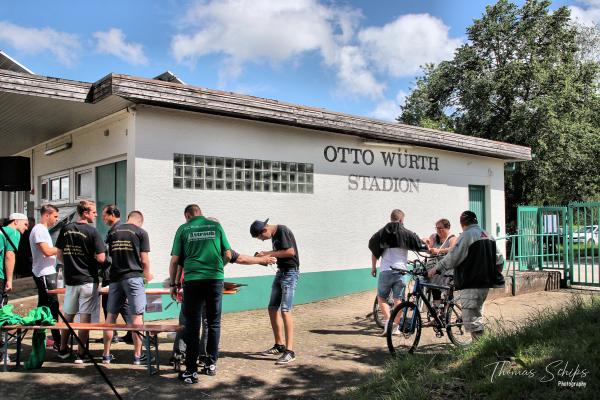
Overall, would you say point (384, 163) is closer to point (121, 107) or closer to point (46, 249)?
point (121, 107)

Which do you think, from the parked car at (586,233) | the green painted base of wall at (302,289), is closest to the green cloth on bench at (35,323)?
the green painted base of wall at (302,289)

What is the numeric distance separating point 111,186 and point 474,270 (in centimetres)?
655

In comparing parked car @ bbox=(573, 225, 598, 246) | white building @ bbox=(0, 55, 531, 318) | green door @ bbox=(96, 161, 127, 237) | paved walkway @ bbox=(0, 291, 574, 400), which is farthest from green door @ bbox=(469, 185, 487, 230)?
green door @ bbox=(96, 161, 127, 237)

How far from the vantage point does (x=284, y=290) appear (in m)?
6.17

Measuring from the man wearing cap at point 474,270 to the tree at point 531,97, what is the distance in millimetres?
16697

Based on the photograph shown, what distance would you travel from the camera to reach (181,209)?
337 inches

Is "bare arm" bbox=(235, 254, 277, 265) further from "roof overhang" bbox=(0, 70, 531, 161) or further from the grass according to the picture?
"roof overhang" bbox=(0, 70, 531, 161)

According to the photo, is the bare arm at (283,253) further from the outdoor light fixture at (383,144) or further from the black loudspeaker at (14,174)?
the black loudspeaker at (14,174)

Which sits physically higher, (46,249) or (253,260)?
(46,249)

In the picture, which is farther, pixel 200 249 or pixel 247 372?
pixel 247 372

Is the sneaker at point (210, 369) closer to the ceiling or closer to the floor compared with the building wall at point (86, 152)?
closer to the floor

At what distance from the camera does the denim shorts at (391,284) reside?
7309 millimetres

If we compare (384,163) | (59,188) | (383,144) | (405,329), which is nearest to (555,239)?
(384,163)
